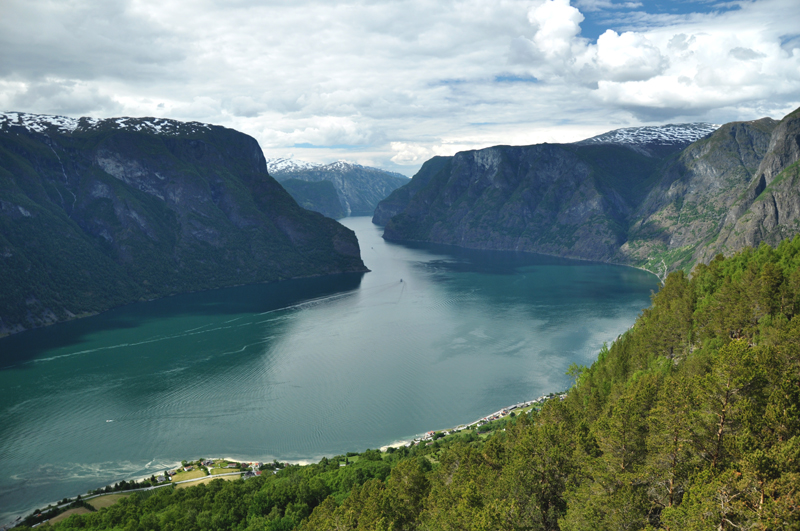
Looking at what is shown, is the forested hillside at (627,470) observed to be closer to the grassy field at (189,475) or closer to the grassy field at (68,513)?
the grassy field at (68,513)

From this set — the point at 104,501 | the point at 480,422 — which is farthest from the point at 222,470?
the point at 480,422

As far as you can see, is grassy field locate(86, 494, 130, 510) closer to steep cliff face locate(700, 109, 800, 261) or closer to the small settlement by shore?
the small settlement by shore

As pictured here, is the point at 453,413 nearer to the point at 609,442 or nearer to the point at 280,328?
the point at 609,442

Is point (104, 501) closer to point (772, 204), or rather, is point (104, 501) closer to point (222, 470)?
point (222, 470)

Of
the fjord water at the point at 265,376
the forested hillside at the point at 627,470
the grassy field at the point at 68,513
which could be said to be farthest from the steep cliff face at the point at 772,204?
the grassy field at the point at 68,513

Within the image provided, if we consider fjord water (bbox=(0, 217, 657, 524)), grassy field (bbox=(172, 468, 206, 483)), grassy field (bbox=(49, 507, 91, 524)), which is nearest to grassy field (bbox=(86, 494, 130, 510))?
grassy field (bbox=(49, 507, 91, 524))

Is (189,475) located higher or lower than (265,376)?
lower
